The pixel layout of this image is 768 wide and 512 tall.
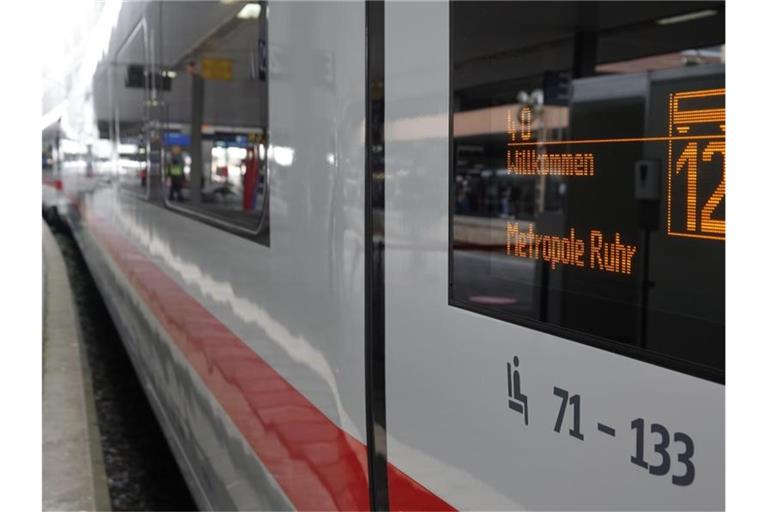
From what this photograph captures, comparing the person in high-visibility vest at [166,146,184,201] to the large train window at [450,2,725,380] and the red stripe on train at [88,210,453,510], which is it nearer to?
the red stripe on train at [88,210,453,510]

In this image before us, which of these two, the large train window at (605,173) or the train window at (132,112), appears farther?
the train window at (132,112)

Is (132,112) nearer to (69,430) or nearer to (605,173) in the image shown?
(69,430)

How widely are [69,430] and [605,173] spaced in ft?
13.2

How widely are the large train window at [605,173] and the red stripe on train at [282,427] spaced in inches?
20.8

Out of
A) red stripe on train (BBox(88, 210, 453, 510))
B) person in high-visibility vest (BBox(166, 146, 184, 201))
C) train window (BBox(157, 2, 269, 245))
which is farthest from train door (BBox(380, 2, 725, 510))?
person in high-visibility vest (BBox(166, 146, 184, 201))

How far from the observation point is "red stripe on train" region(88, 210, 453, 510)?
89.4 inches

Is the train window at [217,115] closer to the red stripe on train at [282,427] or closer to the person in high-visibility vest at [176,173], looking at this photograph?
the person in high-visibility vest at [176,173]

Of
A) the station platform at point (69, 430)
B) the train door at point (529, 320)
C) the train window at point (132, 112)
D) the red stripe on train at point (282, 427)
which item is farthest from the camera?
the train window at point (132, 112)

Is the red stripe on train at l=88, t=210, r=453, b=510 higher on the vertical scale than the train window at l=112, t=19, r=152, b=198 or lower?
lower

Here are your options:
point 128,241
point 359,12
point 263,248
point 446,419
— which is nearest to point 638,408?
point 446,419

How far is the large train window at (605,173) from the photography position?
1.48 metres

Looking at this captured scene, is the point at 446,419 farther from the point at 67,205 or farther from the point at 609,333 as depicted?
the point at 67,205

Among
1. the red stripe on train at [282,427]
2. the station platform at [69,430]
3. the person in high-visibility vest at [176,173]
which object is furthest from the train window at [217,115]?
the station platform at [69,430]

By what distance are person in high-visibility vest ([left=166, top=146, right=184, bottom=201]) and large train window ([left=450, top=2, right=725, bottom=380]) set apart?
1499 millimetres
